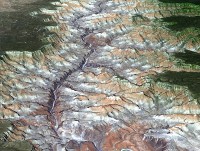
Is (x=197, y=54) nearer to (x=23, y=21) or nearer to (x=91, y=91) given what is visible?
(x=91, y=91)

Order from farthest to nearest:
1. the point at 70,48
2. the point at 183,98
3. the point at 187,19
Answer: the point at 187,19 < the point at 70,48 < the point at 183,98

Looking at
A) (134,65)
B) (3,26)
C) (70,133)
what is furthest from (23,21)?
(70,133)

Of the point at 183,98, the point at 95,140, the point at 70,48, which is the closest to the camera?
the point at 95,140

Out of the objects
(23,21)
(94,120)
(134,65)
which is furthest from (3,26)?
(94,120)

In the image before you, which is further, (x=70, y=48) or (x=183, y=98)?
(x=70, y=48)

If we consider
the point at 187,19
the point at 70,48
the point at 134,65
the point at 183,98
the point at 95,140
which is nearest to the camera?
the point at 95,140

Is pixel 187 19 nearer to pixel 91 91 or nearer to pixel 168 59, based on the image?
pixel 168 59
